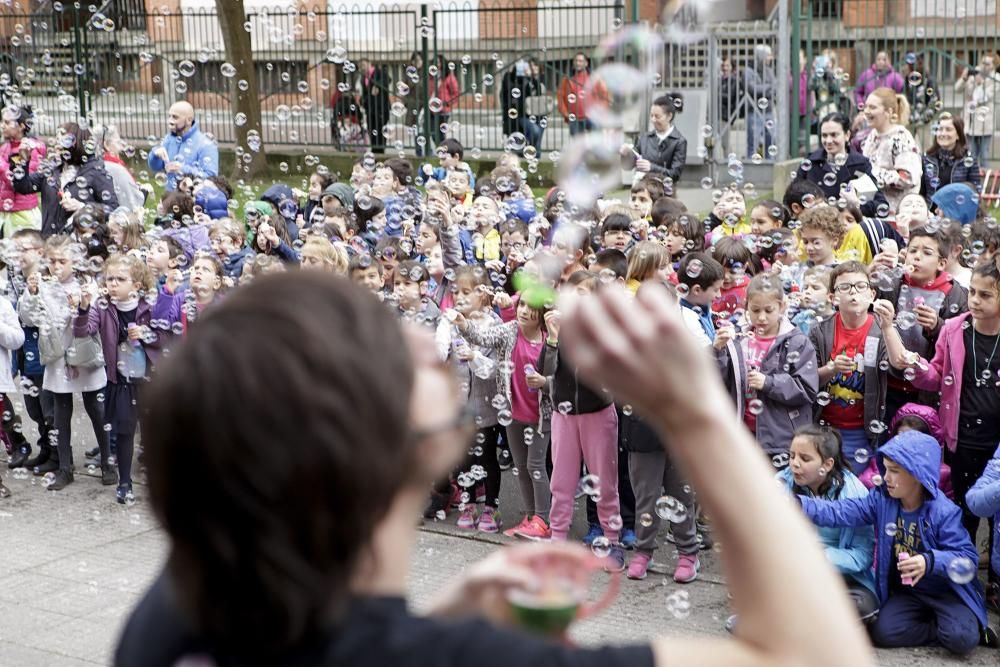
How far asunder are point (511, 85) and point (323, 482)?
15.5 meters

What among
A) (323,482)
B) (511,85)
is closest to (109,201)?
(511,85)

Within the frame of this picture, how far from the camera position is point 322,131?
1809 cm

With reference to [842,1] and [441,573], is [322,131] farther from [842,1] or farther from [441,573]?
[441,573]

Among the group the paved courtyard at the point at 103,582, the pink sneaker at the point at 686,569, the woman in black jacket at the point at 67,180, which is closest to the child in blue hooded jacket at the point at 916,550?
the paved courtyard at the point at 103,582

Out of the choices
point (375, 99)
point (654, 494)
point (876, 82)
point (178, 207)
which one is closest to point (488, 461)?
point (654, 494)

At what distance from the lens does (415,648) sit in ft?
4.04

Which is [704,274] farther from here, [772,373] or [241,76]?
[241,76]

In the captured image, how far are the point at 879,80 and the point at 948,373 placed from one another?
9610 mm

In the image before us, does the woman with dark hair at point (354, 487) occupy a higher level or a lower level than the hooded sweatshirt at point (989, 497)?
higher

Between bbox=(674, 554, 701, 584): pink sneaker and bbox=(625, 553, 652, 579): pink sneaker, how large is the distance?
0.13 meters

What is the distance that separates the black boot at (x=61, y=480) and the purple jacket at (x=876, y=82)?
974 centimetres

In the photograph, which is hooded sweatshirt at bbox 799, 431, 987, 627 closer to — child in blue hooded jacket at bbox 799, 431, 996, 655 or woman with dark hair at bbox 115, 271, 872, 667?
child in blue hooded jacket at bbox 799, 431, 996, 655

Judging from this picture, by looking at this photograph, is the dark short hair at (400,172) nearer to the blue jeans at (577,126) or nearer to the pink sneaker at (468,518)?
the pink sneaker at (468,518)

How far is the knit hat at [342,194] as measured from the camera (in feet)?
30.9
